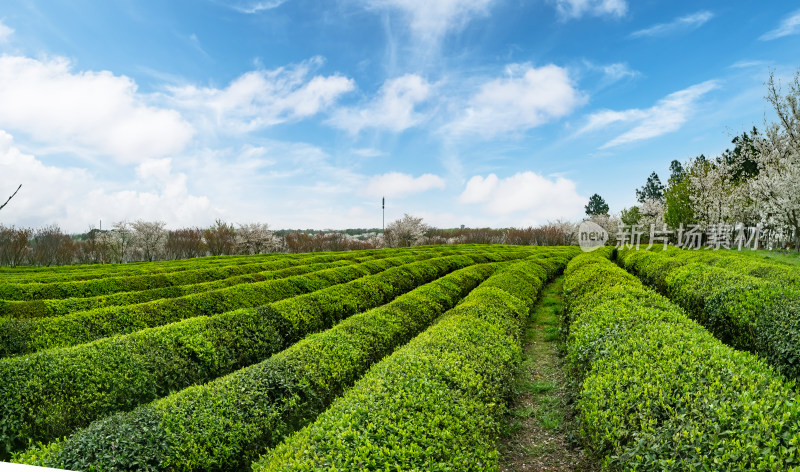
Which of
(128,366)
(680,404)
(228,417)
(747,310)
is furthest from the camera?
(747,310)

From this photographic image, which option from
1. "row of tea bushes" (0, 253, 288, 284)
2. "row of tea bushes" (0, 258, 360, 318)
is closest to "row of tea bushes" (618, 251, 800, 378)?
"row of tea bushes" (0, 258, 360, 318)

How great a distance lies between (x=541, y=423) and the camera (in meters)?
7.15

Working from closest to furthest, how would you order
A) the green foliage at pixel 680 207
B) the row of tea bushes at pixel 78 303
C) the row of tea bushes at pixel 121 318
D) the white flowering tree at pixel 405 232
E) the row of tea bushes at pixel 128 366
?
the row of tea bushes at pixel 128 366, the row of tea bushes at pixel 121 318, the row of tea bushes at pixel 78 303, the green foliage at pixel 680 207, the white flowering tree at pixel 405 232

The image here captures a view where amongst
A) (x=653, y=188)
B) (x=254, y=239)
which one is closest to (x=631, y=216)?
(x=653, y=188)

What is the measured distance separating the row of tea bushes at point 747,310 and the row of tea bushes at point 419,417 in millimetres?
4941

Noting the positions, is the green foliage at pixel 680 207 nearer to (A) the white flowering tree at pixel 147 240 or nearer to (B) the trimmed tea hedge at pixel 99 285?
(B) the trimmed tea hedge at pixel 99 285

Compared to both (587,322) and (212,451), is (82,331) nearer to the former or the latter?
(212,451)

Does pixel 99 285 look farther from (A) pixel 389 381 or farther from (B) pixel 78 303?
(A) pixel 389 381

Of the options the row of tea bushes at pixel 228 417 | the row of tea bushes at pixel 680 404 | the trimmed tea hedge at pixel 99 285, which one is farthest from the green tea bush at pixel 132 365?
the trimmed tea hedge at pixel 99 285

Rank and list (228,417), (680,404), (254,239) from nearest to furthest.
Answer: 1. (680,404)
2. (228,417)
3. (254,239)

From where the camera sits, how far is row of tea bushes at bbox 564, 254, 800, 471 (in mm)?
3773

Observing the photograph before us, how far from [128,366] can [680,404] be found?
9.18 metres

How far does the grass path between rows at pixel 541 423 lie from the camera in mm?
5996

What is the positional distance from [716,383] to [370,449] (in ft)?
12.9
